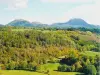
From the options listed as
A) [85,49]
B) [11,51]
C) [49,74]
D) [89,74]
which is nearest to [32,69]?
[49,74]

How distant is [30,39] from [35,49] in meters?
2.27

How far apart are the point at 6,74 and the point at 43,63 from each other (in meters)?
3.39

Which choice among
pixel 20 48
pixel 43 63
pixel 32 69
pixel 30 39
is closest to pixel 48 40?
pixel 30 39

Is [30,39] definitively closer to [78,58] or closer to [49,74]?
[78,58]

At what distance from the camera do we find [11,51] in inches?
672

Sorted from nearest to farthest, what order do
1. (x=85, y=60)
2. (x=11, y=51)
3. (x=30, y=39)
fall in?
(x=85, y=60) < (x=11, y=51) < (x=30, y=39)

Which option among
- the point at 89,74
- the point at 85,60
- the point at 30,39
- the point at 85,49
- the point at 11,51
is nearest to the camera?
the point at 89,74

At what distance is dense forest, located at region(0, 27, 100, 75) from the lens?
44.1 feet

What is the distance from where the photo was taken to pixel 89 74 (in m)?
11.9

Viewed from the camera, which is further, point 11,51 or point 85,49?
point 85,49

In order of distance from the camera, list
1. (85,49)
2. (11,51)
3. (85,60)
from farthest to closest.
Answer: (85,49), (11,51), (85,60)

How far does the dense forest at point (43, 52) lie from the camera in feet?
44.1

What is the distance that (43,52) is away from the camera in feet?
57.7

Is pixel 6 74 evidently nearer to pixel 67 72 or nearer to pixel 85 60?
pixel 67 72
